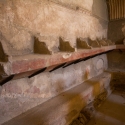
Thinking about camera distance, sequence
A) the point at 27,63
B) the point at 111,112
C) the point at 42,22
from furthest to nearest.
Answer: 1. the point at 111,112
2. the point at 42,22
3. the point at 27,63

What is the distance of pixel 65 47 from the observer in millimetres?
1979

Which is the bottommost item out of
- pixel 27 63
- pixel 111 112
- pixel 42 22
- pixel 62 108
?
pixel 111 112

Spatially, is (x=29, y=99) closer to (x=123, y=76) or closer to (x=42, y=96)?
(x=42, y=96)

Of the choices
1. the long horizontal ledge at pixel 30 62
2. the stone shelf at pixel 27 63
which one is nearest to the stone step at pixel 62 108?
the stone shelf at pixel 27 63

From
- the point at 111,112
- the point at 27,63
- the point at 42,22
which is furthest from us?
the point at 111,112

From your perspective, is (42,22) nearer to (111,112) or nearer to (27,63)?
(27,63)

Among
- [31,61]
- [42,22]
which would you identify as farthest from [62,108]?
[42,22]

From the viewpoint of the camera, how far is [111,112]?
272 centimetres

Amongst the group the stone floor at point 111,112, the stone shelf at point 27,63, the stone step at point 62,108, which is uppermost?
the stone shelf at point 27,63

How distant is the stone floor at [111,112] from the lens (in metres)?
2.43

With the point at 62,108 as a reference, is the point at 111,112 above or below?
below

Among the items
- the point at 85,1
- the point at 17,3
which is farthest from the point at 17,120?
the point at 85,1

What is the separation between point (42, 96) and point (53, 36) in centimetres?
95

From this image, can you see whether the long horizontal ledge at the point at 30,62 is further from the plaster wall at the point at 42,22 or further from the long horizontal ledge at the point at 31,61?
the plaster wall at the point at 42,22
